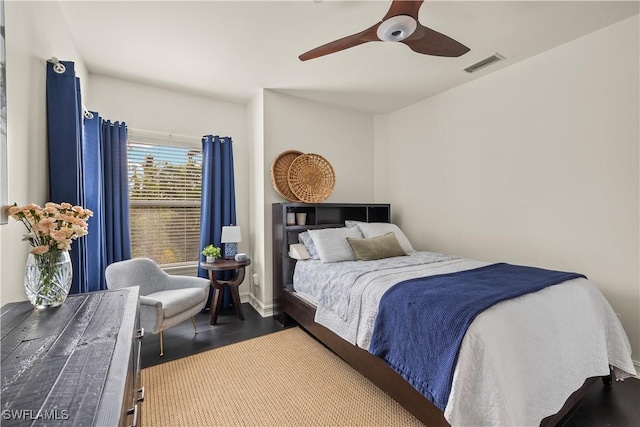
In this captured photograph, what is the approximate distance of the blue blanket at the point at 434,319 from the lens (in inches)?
55.8

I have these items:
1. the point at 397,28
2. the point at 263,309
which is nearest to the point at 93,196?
the point at 263,309

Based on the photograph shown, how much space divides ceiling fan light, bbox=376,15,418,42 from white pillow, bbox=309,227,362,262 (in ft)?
5.94

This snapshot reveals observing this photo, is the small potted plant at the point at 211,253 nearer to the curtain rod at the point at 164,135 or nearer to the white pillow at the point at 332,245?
the white pillow at the point at 332,245

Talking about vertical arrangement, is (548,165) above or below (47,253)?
above

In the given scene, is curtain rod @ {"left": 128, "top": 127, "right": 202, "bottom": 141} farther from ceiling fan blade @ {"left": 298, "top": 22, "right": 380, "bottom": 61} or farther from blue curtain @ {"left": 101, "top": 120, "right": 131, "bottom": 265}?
ceiling fan blade @ {"left": 298, "top": 22, "right": 380, "bottom": 61}

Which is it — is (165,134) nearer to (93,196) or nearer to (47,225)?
(93,196)

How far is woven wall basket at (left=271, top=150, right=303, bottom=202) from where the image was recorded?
338 centimetres

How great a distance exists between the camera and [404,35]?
69.9 inches

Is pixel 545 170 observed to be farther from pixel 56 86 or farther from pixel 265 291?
pixel 56 86

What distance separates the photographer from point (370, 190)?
428 cm

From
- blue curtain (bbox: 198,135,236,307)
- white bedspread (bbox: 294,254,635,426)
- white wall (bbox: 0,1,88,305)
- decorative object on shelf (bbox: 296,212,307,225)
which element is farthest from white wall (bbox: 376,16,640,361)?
white wall (bbox: 0,1,88,305)

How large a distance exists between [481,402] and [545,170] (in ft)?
7.46

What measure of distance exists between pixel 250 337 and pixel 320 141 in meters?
2.48

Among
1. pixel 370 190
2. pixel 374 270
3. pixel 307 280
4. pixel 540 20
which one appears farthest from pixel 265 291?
pixel 540 20
